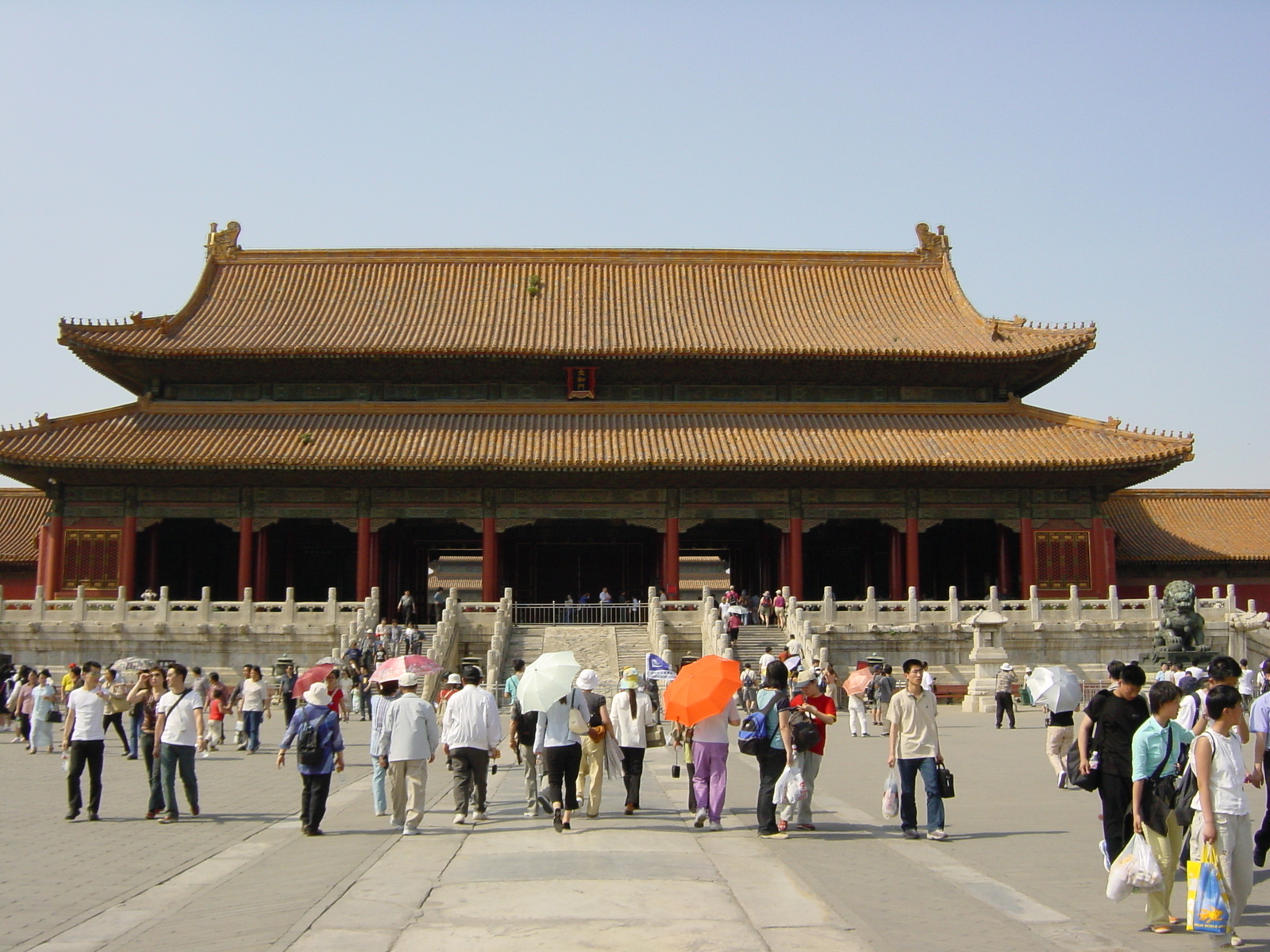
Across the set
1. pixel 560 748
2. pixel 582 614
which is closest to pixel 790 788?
pixel 560 748

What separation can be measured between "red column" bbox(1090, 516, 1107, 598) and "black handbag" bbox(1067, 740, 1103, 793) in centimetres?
2917

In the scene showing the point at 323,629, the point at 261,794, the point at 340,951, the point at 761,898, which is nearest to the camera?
the point at 340,951

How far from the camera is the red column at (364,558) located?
3681cm

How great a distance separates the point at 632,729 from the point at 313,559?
30.1 metres

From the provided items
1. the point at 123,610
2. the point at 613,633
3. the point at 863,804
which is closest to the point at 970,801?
the point at 863,804

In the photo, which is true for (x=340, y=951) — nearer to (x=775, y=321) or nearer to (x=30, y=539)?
(x=775, y=321)

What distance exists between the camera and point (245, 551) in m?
37.5

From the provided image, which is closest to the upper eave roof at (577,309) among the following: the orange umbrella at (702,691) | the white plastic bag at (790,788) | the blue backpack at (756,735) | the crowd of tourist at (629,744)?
the crowd of tourist at (629,744)

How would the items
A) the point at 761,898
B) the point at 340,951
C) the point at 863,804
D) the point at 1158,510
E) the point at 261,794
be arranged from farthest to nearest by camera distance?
the point at 1158,510, the point at 261,794, the point at 863,804, the point at 761,898, the point at 340,951

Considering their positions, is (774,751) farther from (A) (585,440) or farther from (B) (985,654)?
(A) (585,440)

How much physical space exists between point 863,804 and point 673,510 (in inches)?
933

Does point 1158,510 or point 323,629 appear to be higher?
point 1158,510

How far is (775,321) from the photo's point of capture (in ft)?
138

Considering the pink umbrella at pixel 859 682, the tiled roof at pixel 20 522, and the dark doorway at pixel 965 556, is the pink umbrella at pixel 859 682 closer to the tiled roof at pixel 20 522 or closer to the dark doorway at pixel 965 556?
the dark doorway at pixel 965 556
